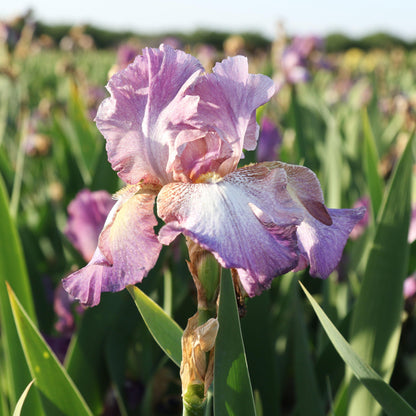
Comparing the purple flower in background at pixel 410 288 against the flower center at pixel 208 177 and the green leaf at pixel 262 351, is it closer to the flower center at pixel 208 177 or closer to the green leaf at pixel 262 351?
the green leaf at pixel 262 351

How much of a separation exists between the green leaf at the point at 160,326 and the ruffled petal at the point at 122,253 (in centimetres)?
5

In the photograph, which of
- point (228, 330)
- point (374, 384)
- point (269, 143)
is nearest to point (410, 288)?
point (374, 384)

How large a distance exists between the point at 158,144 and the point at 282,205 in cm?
15

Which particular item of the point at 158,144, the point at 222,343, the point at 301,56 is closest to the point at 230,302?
the point at 222,343

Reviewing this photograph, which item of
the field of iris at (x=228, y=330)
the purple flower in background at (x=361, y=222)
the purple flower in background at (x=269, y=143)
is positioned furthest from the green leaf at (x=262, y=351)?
the purple flower in background at (x=269, y=143)

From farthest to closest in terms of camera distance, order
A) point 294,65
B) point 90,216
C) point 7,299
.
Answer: point 294,65
point 90,216
point 7,299

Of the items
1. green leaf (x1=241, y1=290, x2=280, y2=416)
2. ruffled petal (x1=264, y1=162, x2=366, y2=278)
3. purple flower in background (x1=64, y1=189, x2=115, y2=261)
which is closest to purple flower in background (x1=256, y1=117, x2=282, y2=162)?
purple flower in background (x1=64, y1=189, x2=115, y2=261)

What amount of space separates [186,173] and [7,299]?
1.33 ft

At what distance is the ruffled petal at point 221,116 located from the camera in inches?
19.7

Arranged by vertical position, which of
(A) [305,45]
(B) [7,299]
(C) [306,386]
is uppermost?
(A) [305,45]

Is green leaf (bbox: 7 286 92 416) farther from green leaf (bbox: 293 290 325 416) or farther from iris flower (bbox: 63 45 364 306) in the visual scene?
green leaf (bbox: 293 290 325 416)

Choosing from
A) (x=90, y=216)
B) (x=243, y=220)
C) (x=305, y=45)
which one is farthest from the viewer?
(x=305, y=45)

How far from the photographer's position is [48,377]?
63 centimetres

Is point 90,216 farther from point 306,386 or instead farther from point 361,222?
point 361,222
